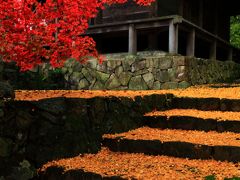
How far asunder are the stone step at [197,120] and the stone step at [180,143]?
0.53 feet

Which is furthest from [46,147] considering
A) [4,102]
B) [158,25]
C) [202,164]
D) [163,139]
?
[158,25]

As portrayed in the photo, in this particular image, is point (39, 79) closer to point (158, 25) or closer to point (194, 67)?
point (158, 25)

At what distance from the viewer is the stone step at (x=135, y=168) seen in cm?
438

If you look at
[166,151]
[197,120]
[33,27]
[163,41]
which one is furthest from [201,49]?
[166,151]

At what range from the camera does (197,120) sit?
20.8 feet

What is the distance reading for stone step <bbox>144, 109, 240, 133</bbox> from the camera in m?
6.09

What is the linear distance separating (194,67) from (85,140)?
7409 mm

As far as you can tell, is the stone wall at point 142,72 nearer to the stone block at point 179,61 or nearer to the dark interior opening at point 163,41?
the stone block at point 179,61

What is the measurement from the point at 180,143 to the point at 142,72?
22.8ft

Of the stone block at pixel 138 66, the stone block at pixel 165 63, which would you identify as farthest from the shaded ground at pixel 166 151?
the stone block at pixel 138 66

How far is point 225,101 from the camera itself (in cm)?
733

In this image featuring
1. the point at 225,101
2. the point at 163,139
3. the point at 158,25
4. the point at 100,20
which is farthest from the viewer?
the point at 100,20

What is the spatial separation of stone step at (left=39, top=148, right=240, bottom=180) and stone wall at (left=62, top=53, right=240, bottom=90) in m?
6.44

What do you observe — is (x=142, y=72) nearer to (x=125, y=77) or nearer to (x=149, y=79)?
(x=149, y=79)
